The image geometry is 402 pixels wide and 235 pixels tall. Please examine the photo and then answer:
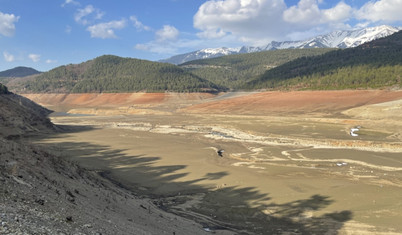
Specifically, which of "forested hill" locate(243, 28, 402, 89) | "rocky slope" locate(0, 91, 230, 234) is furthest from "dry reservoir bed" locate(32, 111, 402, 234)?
"forested hill" locate(243, 28, 402, 89)

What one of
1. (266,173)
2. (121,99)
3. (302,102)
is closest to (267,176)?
(266,173)

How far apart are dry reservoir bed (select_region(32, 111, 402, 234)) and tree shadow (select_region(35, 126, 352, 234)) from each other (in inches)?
2.4

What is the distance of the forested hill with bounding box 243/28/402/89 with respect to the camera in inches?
4348

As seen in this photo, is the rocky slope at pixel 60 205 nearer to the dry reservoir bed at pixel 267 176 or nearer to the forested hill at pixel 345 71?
the dry reservoir bed at pixel 267 176

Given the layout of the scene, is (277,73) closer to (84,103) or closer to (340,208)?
(84,103)

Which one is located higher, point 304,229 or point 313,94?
point 313,94

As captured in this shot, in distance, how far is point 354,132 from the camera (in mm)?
52844

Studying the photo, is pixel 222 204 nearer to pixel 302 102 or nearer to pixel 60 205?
pixel 60 205

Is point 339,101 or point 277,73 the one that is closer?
point 339,101

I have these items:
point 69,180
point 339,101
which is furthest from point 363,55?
point 69,180

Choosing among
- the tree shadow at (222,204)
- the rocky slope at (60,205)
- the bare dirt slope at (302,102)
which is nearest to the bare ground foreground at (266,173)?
the tree shadow at (222,204)

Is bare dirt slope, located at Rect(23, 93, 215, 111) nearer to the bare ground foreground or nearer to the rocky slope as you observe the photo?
the bare ground foreground

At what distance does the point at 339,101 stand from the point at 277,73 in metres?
88.4

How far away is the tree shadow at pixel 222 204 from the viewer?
1714 centimetres
